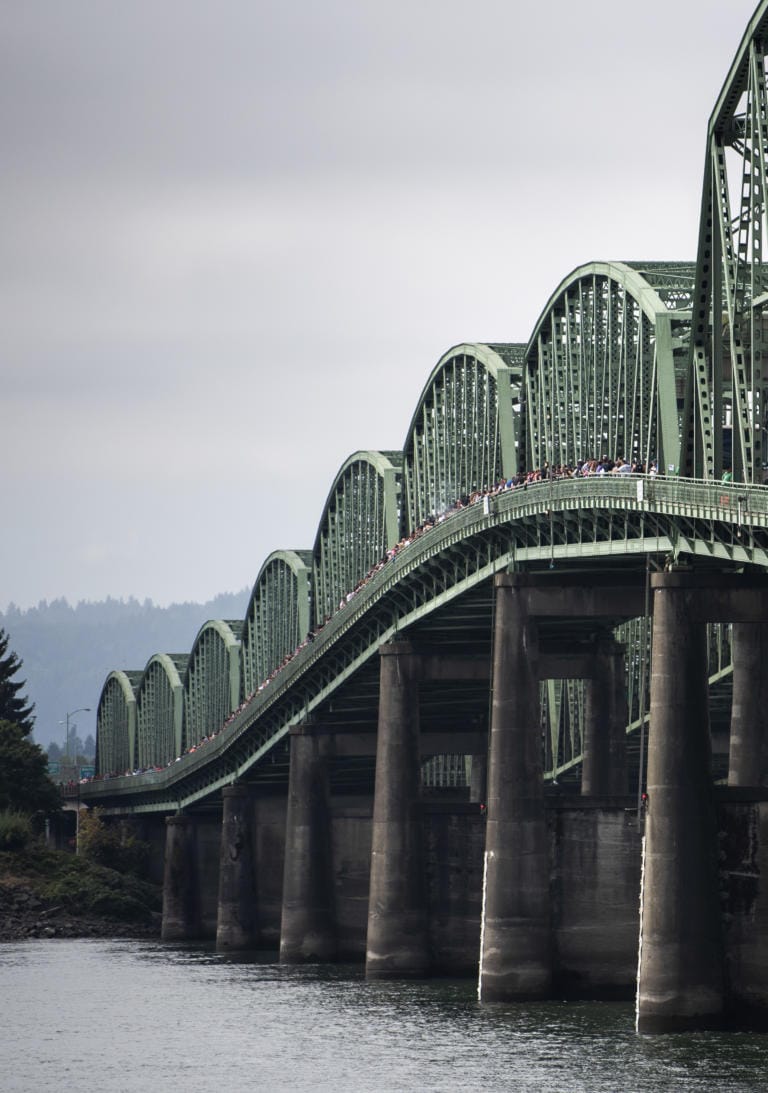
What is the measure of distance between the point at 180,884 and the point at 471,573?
69289 mm

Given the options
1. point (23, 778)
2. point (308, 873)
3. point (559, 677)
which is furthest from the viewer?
point (23, 778)

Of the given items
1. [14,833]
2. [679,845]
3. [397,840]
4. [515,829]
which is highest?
[14,833]

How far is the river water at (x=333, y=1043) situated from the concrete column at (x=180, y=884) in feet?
167

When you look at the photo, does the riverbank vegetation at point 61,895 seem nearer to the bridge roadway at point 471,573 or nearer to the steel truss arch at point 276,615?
the bridge roadway at point 471,573

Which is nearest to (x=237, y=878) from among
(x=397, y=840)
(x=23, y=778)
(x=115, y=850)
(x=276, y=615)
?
(x=276, y=615)

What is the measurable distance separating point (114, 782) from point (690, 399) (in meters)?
129

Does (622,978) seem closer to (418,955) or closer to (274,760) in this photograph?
(418,955)

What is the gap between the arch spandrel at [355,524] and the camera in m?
136

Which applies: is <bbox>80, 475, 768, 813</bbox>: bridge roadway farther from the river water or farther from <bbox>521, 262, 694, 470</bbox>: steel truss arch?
A: the river water

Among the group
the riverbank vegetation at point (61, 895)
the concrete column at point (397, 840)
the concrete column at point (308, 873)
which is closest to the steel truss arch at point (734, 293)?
the concrete column at point (397, 840)

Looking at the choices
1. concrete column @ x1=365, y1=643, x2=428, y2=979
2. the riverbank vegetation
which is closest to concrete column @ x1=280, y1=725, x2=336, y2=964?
concrete column @ x1=365, y1=643, x2=428, y2=979

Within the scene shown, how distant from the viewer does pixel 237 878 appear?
470 feet

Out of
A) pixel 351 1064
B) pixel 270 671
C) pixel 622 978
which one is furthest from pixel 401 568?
pixel 270 671

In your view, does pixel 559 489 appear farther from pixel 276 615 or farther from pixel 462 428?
pixel 276 615
